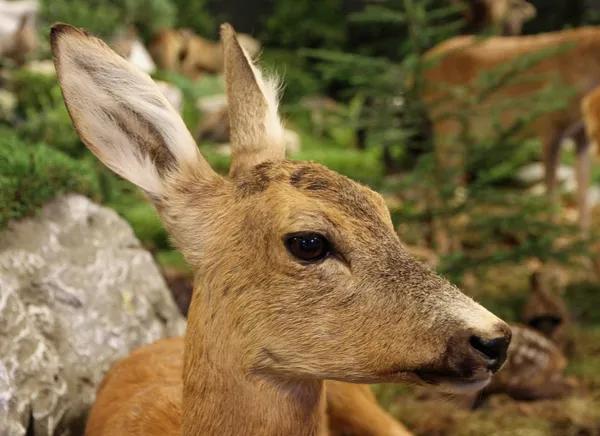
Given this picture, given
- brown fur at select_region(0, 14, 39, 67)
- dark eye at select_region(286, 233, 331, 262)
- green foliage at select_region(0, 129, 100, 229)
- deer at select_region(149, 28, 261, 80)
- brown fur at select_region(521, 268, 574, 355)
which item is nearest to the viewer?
dark eye at select_region(286, 233, 331, 262)

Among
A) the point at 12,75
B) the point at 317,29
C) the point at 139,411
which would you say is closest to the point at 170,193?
the point at 139,411

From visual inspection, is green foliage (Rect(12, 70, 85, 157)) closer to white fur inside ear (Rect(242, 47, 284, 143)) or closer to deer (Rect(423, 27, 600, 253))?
white fur inside ear (Rect(242, 47, 284, 143))

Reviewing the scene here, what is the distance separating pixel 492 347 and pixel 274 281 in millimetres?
496

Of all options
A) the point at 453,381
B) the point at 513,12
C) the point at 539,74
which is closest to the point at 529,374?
the point at 539,74

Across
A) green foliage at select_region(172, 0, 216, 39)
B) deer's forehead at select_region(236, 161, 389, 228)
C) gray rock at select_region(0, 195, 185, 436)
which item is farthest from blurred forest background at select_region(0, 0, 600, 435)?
green foliage at select_region(172, 0, 216, 39)

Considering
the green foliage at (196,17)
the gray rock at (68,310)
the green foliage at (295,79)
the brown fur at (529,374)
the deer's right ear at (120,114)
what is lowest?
the brown fur at (529,374)

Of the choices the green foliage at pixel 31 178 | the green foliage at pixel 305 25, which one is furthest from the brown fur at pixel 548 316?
the green foliage at pixel 305 25

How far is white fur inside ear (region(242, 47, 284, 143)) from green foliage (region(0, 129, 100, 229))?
950 mm

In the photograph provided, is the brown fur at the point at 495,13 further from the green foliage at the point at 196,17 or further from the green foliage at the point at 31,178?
the green foliage at the point at 31,178

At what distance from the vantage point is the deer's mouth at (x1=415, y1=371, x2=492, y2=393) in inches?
49.9

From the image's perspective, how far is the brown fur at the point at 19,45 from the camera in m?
6.25

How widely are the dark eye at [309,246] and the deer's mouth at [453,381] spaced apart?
33cm

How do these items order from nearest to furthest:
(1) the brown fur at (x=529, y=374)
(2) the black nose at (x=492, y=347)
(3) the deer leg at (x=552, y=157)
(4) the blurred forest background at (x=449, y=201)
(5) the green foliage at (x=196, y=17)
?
(2) the black nose at (x=492, y=347) < (4) the blurred forest background at (x=449, y=201) < (1) the brown fur at (x=529, y=374) < (3) the deer leg at (x=552, y=157) < (5) the green foliage at (x=196, y=17)

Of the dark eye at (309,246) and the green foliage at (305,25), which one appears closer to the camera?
the dark eye at (309,246)
